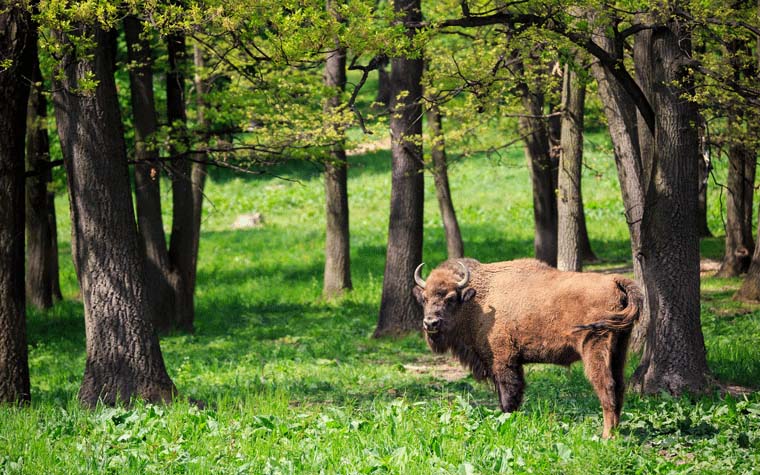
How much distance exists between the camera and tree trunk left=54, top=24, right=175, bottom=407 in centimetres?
1116

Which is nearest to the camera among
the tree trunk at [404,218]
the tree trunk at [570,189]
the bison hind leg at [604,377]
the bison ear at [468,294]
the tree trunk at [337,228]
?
the bison hind leg at [604,377]

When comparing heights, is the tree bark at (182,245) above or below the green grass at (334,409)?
above

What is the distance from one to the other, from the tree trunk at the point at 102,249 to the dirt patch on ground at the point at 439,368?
4.75 meters

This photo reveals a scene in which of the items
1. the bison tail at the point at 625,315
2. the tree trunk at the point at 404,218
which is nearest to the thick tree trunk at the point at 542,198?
the tree trunk at the point at 404,218

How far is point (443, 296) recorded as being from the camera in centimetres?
1123

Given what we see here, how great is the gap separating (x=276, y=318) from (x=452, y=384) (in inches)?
387

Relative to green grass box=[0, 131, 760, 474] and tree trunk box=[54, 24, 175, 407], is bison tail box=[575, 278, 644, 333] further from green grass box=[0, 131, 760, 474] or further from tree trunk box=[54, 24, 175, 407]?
tree trunk box=[54, 24, 175, 407]

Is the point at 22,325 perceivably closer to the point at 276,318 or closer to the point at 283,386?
the point at 283,386

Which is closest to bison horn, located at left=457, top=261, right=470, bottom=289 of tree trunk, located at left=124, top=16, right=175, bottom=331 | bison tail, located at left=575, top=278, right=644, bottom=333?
bison tail, located at left=575, top=278, right=644, bottom=333

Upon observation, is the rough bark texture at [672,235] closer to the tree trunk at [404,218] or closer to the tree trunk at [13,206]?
the tree trunk at [404,218]

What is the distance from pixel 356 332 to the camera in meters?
19.3

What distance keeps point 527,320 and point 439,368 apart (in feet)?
15.3

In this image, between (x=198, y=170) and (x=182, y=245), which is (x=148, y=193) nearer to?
(x=182, y=245)

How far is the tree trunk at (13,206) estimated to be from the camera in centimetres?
1134
